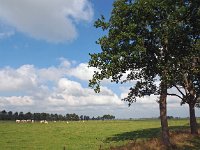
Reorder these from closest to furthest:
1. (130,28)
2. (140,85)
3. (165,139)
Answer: (130,28)
(165,139)
(140,85)

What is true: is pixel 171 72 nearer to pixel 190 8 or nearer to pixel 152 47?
pixel 152 47

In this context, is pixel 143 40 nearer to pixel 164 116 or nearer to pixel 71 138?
pixel 164 116

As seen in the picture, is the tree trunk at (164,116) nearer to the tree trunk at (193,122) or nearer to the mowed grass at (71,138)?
the mowed grass at (71,138)

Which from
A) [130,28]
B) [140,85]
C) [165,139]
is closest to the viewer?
[130,28]

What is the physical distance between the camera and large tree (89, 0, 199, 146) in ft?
106

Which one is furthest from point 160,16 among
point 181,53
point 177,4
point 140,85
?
point 140,85

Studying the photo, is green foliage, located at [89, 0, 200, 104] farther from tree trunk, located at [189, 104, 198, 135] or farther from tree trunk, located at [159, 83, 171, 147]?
tree trunk, located at [189, 104, 198, 135]

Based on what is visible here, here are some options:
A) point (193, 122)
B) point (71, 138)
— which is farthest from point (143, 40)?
point (71, 138)

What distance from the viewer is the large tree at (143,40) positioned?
32375 mm

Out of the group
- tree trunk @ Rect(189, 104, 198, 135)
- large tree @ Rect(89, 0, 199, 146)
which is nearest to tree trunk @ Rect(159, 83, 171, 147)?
large tree @ Rect(89, 0, 199, 146)

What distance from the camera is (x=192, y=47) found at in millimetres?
34312

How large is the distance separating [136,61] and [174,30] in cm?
427

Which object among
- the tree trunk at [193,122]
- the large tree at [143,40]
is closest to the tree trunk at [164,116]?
the large tree at [143,40]

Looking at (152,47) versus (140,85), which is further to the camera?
(140,85)
